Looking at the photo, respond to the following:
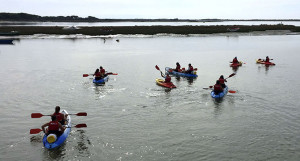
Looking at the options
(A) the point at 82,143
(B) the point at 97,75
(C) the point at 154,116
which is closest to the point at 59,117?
(A) the point at 82,143

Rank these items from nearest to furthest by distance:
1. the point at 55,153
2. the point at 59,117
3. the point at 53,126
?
1. the point at 55,153
2. the point at 53,126
3. the point at 59,117

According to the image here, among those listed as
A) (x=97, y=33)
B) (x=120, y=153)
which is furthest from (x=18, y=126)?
(x=97, y=33)

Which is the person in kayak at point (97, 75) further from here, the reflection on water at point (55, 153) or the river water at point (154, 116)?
the reflection on water at point (55, 153)

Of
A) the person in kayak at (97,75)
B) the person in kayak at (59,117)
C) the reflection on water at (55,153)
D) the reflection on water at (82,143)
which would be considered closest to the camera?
the reflection on water at (55,153)

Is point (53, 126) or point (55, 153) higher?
point (53, 126)

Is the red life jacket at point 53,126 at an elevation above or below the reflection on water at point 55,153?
above

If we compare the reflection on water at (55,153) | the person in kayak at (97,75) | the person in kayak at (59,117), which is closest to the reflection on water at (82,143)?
the reflection on water at (55,153)

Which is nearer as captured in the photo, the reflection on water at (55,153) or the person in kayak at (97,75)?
the reflection on water at (55,153)

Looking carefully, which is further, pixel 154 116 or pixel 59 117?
pixel 154 116

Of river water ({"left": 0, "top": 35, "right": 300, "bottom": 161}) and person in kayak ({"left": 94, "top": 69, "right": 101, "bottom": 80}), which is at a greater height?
person in kayak ({"left": 94, "top": 69, "right": 101, "bottom": 80})

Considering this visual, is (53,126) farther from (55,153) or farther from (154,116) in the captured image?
(154,116)

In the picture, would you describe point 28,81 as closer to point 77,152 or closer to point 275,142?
point 77,152

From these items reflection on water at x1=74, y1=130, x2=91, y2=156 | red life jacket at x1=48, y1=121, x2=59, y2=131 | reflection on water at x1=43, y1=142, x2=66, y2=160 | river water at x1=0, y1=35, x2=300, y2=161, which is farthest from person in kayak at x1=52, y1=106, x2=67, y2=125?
reflection on water at x1=43, y1=142, x2=66, y2=160

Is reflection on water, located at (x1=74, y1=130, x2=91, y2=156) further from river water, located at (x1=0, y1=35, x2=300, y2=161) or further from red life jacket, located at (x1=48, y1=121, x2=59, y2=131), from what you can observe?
red life jacket, located at (x1=48, y1=121, x2=59, y2=131)
